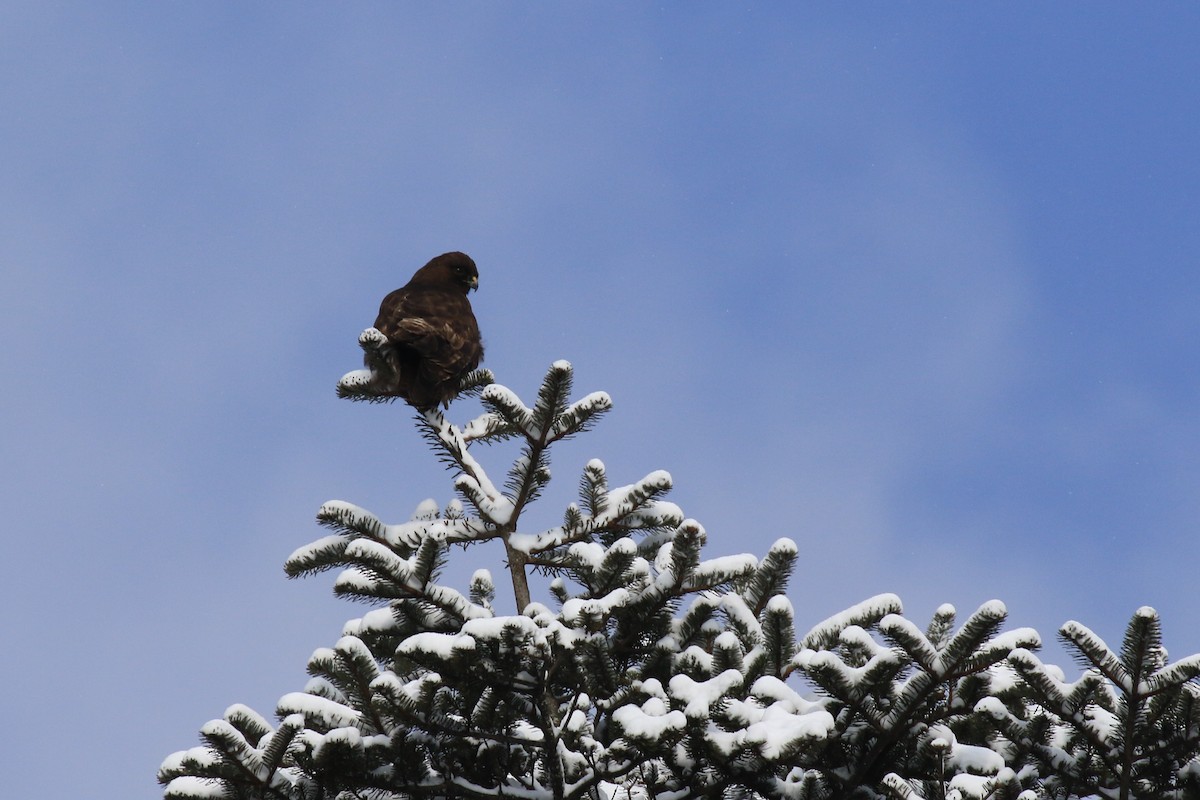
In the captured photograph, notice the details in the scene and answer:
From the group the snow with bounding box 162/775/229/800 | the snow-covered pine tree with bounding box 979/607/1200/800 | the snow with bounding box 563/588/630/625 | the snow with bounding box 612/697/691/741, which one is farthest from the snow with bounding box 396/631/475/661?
the snow-covered pine tree with bounding box 979/607/1200/800

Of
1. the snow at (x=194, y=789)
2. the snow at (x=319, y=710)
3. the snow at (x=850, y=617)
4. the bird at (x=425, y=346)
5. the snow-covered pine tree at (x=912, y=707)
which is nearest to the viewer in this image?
the snow-covered pine tree at (x=912, y=707)

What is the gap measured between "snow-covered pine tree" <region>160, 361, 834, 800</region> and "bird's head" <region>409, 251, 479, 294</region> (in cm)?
369

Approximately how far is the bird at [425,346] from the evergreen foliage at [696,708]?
1343 millimetres

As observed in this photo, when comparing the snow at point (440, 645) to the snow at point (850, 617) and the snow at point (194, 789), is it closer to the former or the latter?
the snow at point (194, 789)

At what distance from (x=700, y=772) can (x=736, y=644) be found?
455 millimetres

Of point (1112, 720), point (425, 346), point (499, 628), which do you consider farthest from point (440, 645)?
point (425, 346)

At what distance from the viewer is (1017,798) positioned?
13.2 feet

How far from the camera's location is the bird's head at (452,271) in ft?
28.0

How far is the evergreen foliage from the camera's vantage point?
3.79 metres

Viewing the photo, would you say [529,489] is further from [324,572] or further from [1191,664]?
[1191,664]

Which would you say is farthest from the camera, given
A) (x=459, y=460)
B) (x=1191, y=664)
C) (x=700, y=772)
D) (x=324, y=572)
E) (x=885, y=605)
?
(x=459, y=460)

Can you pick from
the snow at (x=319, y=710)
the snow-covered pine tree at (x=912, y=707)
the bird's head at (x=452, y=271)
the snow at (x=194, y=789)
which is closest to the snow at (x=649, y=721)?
the snow-covered pine tree at (x=912, y=707)

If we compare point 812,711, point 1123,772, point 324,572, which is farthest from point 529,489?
point 1123,772

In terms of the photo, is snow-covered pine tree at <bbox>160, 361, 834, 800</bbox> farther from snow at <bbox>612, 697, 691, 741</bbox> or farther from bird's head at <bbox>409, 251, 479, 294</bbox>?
bird's head at <bbox>409, 251, 479, 294</bbox>
